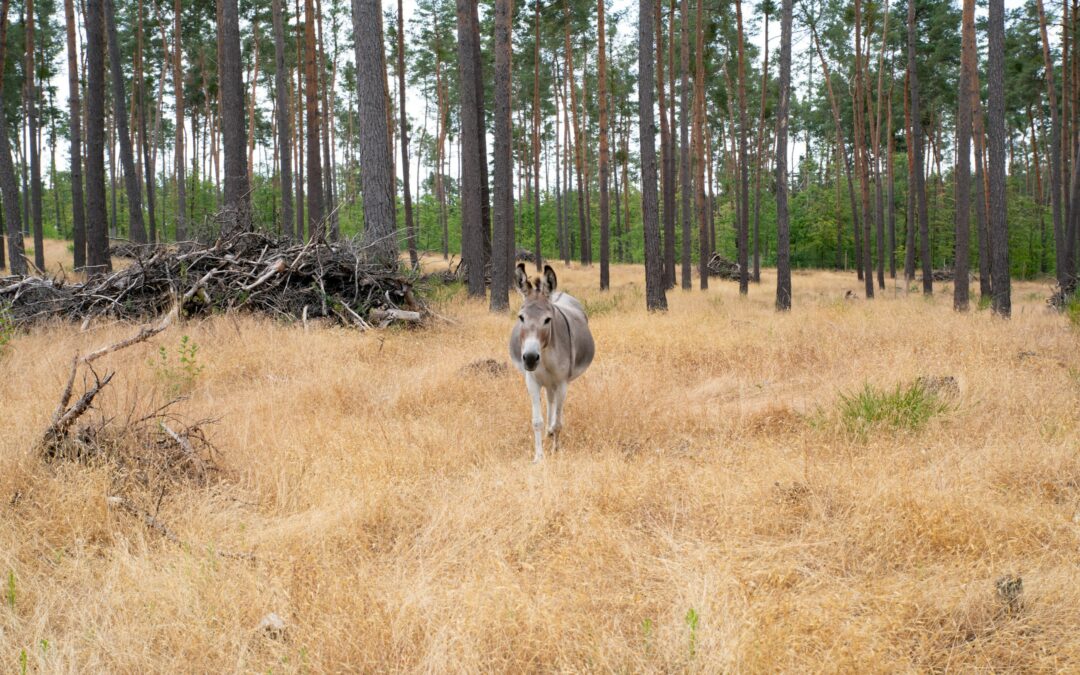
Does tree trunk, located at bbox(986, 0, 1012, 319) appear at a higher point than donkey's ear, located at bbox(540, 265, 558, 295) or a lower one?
higher

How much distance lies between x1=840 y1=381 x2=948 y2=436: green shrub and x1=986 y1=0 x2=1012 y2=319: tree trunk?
8707 mm

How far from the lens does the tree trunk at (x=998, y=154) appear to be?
12844 millimetres

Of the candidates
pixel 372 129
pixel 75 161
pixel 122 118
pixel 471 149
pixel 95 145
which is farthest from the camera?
pixel 75 161

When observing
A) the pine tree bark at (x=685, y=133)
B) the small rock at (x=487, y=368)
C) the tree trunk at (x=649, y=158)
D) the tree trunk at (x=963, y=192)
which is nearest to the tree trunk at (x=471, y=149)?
the tree trunk at (x=649, y=158)

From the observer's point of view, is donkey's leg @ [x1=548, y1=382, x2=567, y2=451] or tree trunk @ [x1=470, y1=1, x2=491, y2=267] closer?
donkey's leg @ [x1=548, y1=382, x2=567, y2=451]

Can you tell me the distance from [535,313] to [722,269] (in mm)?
28746

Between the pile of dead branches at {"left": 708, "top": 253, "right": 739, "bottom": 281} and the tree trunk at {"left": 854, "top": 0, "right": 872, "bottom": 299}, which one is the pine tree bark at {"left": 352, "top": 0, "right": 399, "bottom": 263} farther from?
the pile of dead branches at {"left": 708, "top": 253, "right": 739, "bottom": 281}

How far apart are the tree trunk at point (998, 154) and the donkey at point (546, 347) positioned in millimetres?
10373

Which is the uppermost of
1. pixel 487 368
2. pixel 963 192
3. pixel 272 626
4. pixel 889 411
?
pixel 963 192

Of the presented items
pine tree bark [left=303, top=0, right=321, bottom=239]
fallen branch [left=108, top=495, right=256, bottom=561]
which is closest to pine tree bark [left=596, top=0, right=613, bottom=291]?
pine tree bark [left=303, top=0, right=321, bottom=239]

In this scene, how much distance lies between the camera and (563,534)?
406 cm

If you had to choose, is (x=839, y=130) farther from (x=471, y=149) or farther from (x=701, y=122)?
(x=471, y=149)

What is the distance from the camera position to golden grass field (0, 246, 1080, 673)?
286cm

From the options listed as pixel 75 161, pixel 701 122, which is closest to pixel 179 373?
pixel 75 161
